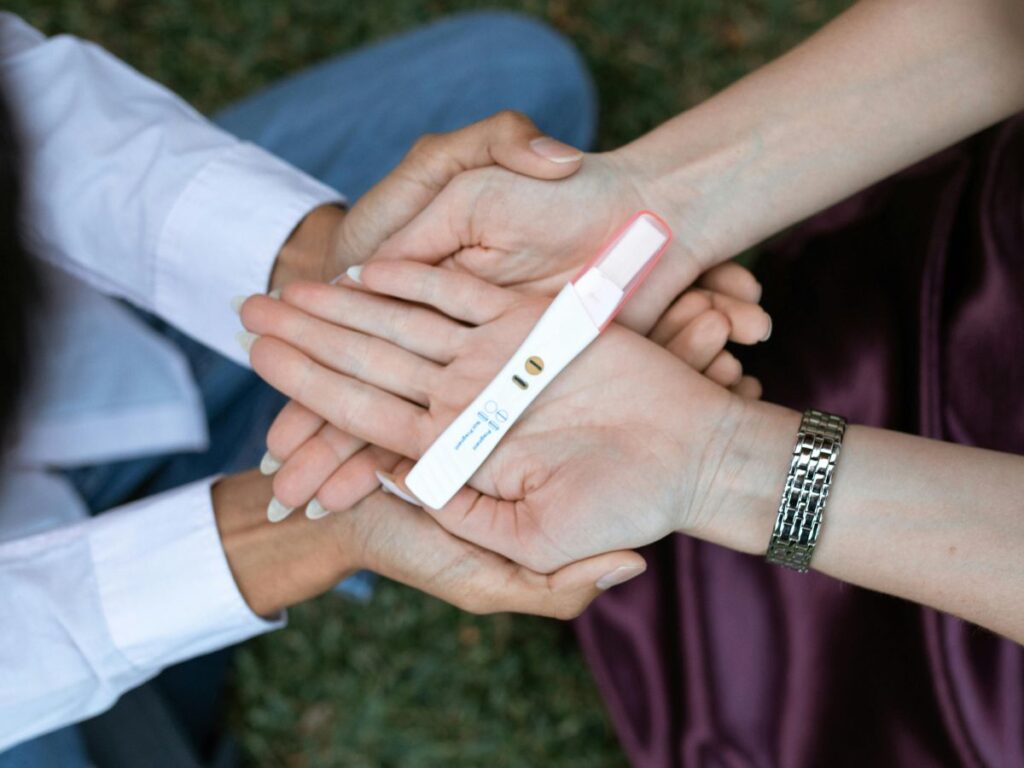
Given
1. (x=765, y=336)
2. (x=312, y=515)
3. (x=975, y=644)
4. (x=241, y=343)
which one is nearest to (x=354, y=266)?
(x=241, y=343)

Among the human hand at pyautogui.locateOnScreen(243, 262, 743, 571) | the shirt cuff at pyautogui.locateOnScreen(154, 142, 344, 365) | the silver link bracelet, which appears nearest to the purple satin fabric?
the silver link bracelet

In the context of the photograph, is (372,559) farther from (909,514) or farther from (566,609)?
(909,514)

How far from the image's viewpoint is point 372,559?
0.92 metres

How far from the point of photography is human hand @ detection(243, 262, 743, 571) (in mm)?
828

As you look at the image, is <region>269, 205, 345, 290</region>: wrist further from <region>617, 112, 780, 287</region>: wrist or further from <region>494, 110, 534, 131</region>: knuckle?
<region>617, 112, 780, 287</region>: wrist

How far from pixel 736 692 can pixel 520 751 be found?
49 cm

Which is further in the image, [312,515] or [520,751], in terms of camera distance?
[520,751]

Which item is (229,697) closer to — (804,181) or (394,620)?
(394,620)

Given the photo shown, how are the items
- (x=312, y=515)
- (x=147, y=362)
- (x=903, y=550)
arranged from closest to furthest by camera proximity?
(x=903, y=550), (x=312, y=515), (x=147, y=362)

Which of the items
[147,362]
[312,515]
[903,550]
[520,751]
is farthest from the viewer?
[520,751]

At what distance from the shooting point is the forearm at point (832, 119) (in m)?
0.89

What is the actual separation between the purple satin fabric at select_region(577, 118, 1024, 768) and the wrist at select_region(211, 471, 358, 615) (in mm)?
324

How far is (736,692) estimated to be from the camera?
0.98 m

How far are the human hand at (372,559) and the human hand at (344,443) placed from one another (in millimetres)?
31
